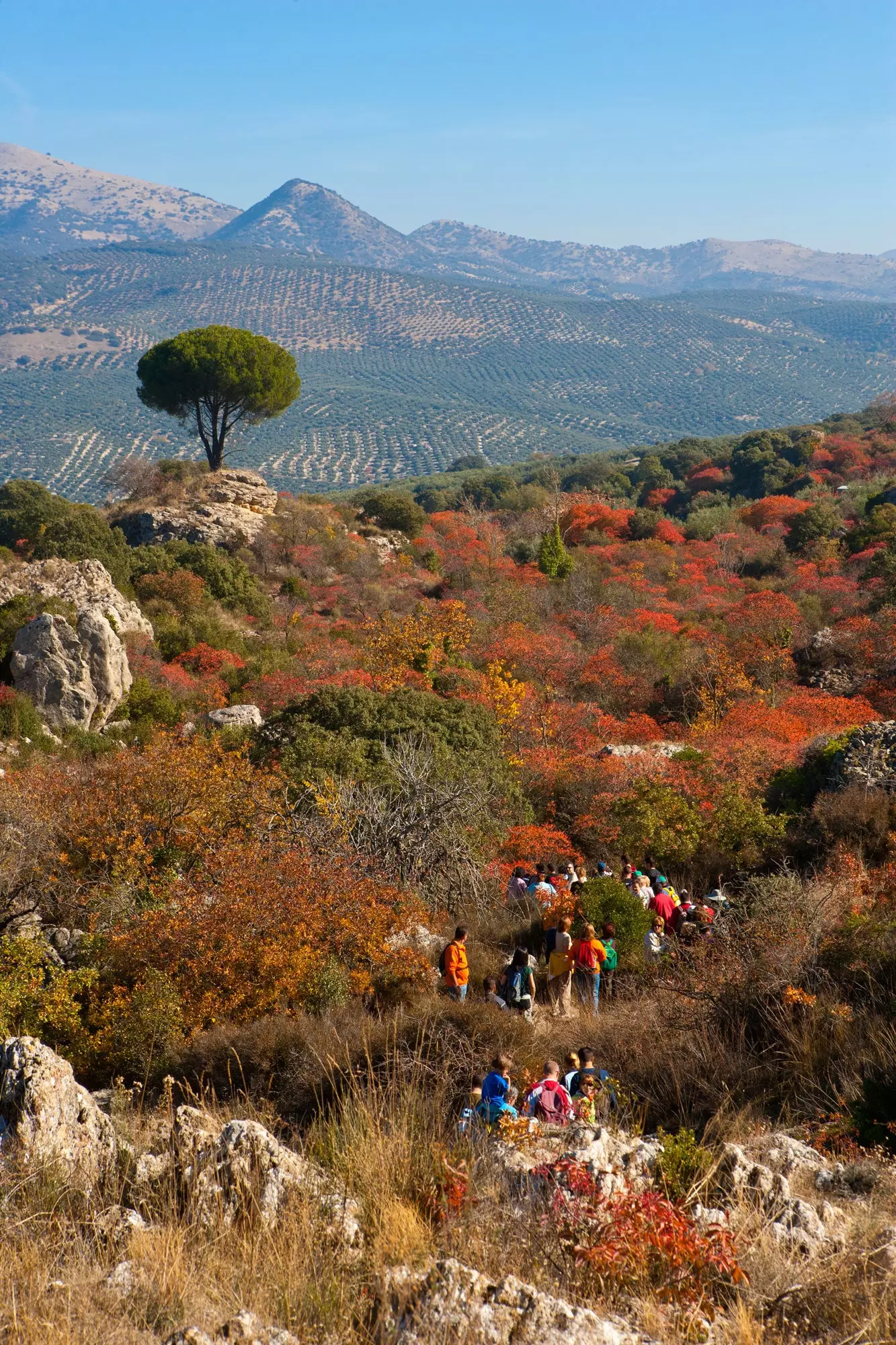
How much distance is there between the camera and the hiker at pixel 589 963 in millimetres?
10594

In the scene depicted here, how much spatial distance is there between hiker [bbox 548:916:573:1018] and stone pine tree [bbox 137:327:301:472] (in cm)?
3868

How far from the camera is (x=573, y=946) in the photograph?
10867 millimetres

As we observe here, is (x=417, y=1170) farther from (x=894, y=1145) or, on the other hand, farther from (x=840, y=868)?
(x=840, y=868)

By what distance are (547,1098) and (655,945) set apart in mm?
5146

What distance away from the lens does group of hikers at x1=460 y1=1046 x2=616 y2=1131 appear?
6445 millimetres

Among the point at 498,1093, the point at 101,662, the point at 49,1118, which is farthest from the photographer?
the point at 101,662

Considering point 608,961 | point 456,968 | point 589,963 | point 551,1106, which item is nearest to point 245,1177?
point 551,1106

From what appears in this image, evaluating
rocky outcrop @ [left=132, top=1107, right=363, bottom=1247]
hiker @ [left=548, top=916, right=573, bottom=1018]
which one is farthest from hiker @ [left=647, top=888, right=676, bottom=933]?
rocky outcrop @ [left=132, top=1107, right=363, bottom=1247]

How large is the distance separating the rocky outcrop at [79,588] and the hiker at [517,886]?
16.8 meters

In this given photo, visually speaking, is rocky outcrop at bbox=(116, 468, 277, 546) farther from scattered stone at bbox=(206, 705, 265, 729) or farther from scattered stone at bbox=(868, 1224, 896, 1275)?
scattered stone at bbox=(868, 1224, 896, 1275)

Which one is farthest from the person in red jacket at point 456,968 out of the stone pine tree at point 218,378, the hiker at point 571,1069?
the stone pine tree at point 218,378

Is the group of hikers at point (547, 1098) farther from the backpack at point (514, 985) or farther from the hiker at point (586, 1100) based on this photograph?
the backpack at point (514, 985)

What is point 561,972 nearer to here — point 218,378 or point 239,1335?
point 239,1335

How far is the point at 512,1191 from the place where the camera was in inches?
199
